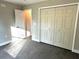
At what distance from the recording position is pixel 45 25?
373 cm

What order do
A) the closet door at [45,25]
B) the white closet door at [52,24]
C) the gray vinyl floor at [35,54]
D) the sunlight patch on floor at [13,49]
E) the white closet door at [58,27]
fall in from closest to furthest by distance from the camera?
the gray vinyl floor at [35,54] < the sunlight patch on floor at [13,49] < the white closet door at [58,27] < the white closet door at [52,24] < the closet door at [45,25]

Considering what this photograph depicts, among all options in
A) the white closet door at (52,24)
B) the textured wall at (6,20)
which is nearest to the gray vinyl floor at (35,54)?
the white closet door at (52,24)

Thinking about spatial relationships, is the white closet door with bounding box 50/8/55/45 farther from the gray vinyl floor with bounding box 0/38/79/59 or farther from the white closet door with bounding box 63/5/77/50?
the gray vinyl floor with bounding box 0/38/79/59

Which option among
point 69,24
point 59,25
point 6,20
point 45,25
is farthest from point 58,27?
point 6,20

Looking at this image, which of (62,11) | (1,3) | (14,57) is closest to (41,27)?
(62,11)

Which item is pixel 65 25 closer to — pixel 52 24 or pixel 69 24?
pixel 69 24

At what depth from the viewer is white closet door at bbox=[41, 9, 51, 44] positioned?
357 cm

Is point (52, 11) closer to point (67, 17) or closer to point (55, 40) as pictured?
point (67, 17)

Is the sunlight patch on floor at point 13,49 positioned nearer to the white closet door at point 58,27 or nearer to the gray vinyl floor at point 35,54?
the gray vinyl floor at point 35,54

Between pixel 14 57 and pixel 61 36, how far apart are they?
7.58 ft

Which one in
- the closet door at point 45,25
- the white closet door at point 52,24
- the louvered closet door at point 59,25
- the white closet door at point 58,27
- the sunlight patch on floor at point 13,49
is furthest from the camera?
the closet door at point 45,25

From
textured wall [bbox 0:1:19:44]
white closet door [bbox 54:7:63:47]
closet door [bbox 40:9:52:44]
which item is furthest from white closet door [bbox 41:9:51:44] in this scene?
textured wall [bbox 0:1:19:44]

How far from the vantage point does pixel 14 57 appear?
2.44 metres

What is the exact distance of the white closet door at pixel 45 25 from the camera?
11.7 feet
